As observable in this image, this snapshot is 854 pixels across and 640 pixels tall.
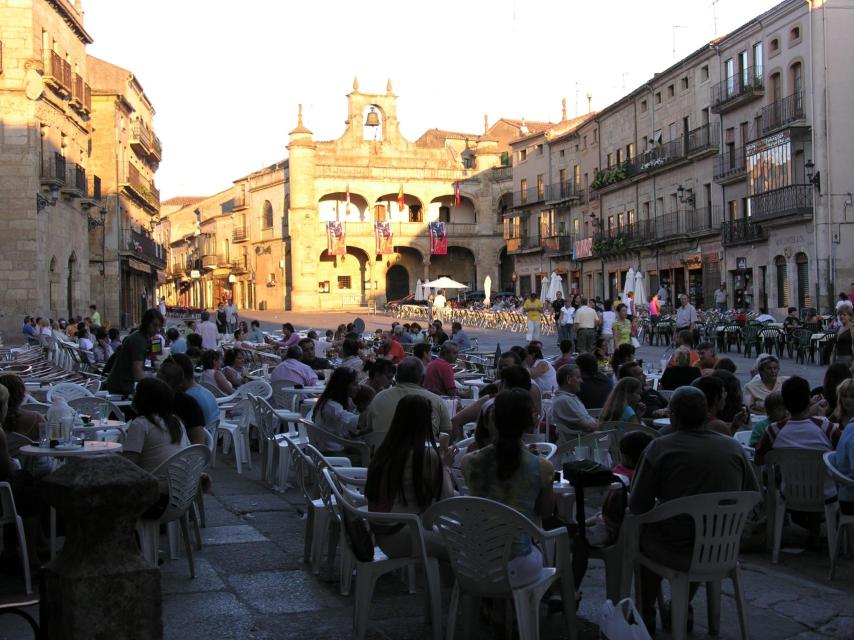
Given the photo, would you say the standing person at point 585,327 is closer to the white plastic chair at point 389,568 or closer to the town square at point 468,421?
the town square at point 468,421

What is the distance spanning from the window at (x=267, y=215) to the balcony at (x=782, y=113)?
4118 cm

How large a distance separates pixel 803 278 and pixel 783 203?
2.51m

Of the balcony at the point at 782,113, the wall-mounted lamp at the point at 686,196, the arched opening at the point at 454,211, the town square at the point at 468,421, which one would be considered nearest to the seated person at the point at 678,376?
the town square at the point at 468,421

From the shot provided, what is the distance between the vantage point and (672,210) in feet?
147

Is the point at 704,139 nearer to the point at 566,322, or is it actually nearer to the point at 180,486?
the point at 566,322

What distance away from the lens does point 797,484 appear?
6707 mm

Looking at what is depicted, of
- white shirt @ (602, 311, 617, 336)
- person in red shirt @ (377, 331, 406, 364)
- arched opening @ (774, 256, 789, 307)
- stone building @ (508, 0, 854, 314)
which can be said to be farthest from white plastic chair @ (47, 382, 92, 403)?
arched opening @ (774, 256, 789, 307)

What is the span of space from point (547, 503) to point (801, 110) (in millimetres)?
31237

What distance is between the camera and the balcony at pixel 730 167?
3812 cm

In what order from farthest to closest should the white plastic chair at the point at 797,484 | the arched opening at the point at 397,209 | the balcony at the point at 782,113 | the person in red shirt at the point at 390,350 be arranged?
the arched opening at the point at 397,209, the balcony at the point at 782,113, the person in red shirt at the point at 390,350, the white plastic chair at the point at 797,484

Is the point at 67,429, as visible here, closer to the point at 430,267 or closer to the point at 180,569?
the point at 180,569

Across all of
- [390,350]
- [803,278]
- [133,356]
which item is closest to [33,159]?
[390,350]

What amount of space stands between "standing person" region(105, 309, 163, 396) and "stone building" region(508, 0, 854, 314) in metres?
26.1

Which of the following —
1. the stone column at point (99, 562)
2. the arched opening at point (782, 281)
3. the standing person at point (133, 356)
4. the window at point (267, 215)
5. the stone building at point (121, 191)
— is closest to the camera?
the stone column at point (99, 562)
